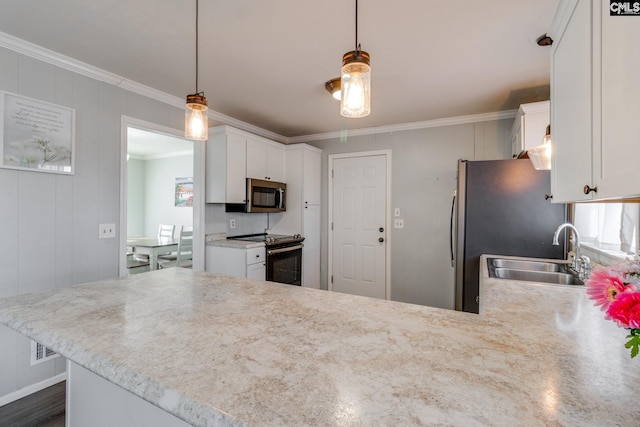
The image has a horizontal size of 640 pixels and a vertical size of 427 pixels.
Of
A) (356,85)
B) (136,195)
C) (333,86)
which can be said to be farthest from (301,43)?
(136,195)

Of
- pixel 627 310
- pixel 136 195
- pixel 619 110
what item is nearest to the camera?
pixel 627 310

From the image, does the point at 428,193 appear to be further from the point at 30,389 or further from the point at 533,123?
the point at 30,389

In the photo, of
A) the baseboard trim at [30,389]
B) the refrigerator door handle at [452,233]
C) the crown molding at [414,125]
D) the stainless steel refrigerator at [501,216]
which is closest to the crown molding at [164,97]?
the crown molding at [414,125]

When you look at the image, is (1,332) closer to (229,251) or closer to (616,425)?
(229,251)

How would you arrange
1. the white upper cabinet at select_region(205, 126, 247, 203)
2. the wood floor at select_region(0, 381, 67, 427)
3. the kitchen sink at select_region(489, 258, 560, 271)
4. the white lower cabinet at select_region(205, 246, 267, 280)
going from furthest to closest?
the white upper cabinet at select_region(205, 126, 247, 203), the white lower cabinet at select_region(205, 246, 267, 280), the kitchen sink at select_region(489, 258, 560, 271), the wood floor at select_region(0, 381, 67, 427)

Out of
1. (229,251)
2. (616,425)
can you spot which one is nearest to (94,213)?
(229,251)

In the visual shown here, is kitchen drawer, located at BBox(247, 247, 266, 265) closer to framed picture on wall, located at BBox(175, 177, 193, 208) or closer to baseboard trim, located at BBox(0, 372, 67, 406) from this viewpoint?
baseboard trim, located at BBox(0, 372, 67, 406)

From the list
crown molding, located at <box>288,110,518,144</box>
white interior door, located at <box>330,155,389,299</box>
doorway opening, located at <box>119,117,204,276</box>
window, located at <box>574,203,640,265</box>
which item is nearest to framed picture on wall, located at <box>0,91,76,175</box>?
doorway opening, located at <box>119,117,204,276</box>

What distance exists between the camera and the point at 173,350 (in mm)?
795

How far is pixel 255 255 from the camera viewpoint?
304 cm

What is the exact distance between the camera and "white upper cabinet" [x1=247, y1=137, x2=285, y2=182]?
344cm

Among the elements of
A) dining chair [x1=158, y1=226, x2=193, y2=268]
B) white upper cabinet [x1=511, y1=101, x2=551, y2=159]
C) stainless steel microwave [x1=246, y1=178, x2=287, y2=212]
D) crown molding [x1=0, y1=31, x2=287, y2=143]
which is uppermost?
crown molding [x1=0, y1=31, x2=287, y2=143]

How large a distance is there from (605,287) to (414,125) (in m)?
3.32

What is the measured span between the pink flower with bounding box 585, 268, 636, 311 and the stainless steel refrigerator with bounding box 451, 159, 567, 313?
191cm
